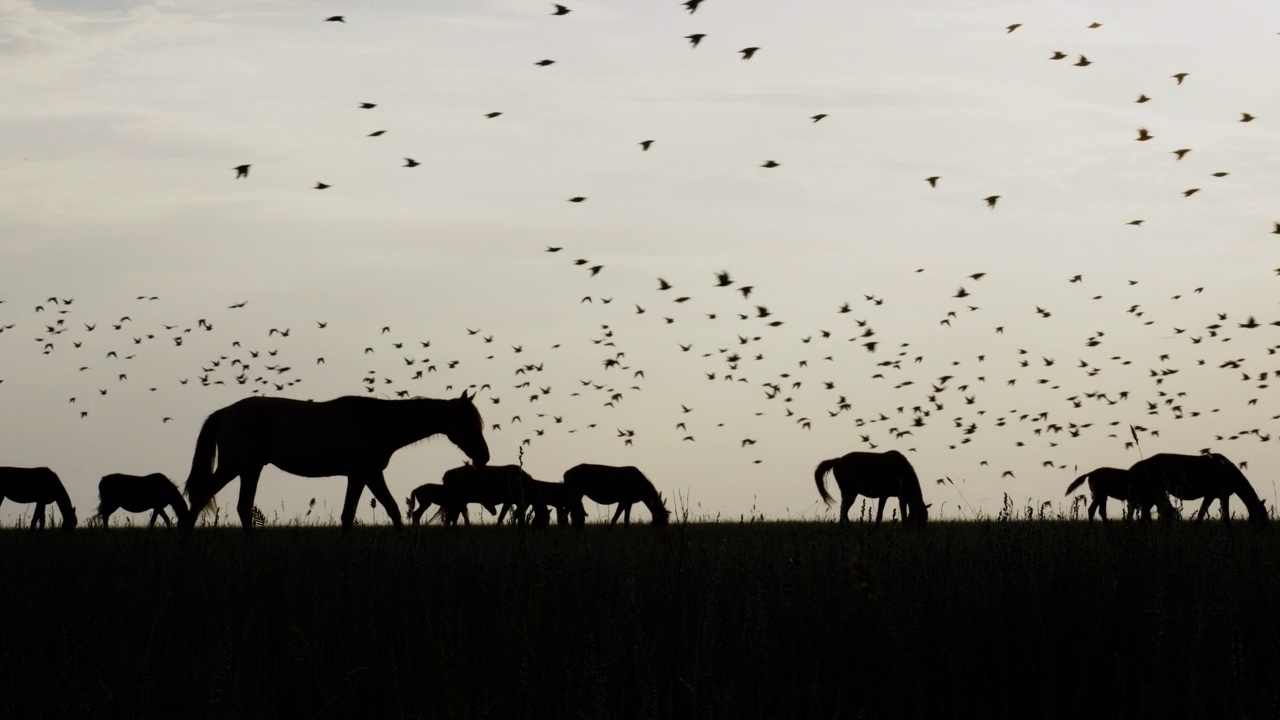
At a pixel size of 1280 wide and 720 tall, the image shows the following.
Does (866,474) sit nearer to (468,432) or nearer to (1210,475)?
(1210,475)

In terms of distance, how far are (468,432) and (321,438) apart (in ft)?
6.89

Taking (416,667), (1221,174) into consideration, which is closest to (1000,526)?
(416,667)

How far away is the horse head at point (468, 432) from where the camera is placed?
58.1 feet

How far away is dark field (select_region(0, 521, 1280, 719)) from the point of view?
15.8 feet

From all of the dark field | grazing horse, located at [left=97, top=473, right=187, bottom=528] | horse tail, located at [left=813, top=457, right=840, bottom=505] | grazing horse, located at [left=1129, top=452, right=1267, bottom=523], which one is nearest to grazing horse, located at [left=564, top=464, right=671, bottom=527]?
horse tail, located at [left=813, top=457, right=840, bottom=505]

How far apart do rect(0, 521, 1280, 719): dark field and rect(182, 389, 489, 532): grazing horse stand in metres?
9.41

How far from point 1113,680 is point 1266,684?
678 mm

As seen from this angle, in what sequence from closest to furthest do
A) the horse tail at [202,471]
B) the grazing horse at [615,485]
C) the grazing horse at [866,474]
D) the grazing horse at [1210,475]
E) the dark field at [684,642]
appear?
the dark field at [684,642], the horse tail at [202,471], the grazing horse at [1210,475], the grazing horse at [866,474], the grazing horse at [615,485]

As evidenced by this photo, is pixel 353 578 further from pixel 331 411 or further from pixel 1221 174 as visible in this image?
pixel 1221 174

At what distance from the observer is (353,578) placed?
7594 mm

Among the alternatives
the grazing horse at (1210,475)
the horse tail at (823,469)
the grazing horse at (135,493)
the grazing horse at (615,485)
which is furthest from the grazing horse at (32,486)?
the grazing horse at (1210,475)

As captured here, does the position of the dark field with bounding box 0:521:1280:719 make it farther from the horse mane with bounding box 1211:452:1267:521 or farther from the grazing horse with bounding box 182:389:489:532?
the horse mane with bounding box 1211:452:1267:521

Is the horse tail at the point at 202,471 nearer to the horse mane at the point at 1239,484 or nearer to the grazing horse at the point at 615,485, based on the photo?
the grazing horse at the point at 615,485

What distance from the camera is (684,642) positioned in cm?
570
